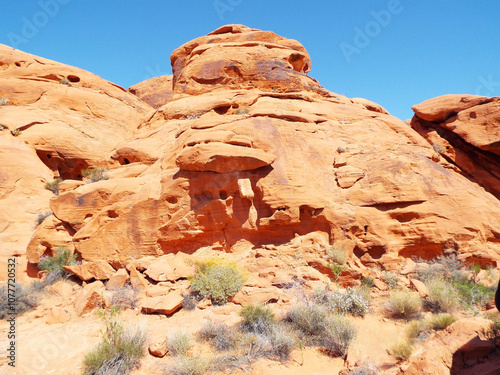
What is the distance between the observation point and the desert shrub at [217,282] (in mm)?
6816

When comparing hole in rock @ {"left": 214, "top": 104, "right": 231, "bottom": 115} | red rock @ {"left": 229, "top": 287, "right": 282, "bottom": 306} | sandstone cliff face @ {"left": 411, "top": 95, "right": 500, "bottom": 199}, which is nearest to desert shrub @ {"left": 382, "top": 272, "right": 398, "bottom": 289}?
red rock @ {"left": 229, "top": 287, "right": 282, "bottom": 306}

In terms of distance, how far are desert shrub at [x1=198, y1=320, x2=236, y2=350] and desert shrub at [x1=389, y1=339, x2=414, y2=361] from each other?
277 cm

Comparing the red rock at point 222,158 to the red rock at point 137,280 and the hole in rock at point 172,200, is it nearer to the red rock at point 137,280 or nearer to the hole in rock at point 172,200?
the hole in rock at point 172,200

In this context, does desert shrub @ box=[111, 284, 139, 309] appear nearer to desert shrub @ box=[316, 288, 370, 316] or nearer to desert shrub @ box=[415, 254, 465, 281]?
desert shrub @ box=[316, 288, 370, 316]

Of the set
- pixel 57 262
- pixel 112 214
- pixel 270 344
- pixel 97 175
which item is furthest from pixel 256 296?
pixel 97 175

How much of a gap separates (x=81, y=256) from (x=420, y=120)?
15.7 m

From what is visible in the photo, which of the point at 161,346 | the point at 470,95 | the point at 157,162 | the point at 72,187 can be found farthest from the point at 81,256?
the point at 470,95

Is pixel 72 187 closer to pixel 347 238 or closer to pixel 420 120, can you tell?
pixel 347 238

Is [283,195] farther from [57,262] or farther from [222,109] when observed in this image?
[57,262]

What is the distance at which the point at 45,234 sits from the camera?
9.08 metres

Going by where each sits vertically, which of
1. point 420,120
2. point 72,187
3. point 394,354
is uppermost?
point 420,120

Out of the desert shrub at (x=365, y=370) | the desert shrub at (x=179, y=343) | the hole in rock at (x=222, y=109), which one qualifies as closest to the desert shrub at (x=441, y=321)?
the desert shrub at (x=365, y=370)

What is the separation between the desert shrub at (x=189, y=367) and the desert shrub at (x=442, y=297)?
5.13 metres

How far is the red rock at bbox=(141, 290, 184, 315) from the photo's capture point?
6418mm
